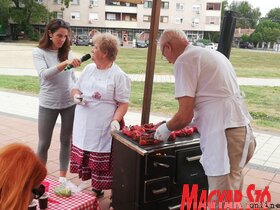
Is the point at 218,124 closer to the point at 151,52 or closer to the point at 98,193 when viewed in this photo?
the point at 151,52

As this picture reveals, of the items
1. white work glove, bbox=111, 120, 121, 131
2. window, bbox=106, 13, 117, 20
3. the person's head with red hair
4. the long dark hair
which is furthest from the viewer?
window, bbox=106, 13, 117, 20

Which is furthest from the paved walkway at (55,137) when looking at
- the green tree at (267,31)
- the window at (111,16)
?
the window at (111,16)

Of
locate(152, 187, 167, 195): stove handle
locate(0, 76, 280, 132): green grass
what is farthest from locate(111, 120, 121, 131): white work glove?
locate(0, 76, 280, 132): green grass

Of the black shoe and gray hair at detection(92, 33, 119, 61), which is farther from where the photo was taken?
the black shoe

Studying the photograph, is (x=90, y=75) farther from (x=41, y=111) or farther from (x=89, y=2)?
(x=89, y=2)

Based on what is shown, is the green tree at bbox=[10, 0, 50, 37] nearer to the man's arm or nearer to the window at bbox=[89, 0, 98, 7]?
the window at bbox=[89, 0, 98, 7]

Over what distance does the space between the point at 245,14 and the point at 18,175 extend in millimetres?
3042

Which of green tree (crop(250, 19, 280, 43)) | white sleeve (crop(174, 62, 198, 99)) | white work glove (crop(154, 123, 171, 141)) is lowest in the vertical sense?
white work glove (crop(154, 123, 171, 141))

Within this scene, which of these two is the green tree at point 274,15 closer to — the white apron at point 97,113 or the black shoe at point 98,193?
the white apron at point 97,113

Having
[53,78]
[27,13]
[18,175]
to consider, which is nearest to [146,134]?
[53,78]

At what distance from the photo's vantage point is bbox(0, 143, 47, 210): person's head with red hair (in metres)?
0.99

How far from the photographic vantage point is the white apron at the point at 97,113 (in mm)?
2453

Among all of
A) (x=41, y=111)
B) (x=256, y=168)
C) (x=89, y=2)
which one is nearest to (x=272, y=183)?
(x=256, y=168)

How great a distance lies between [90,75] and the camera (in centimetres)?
253
